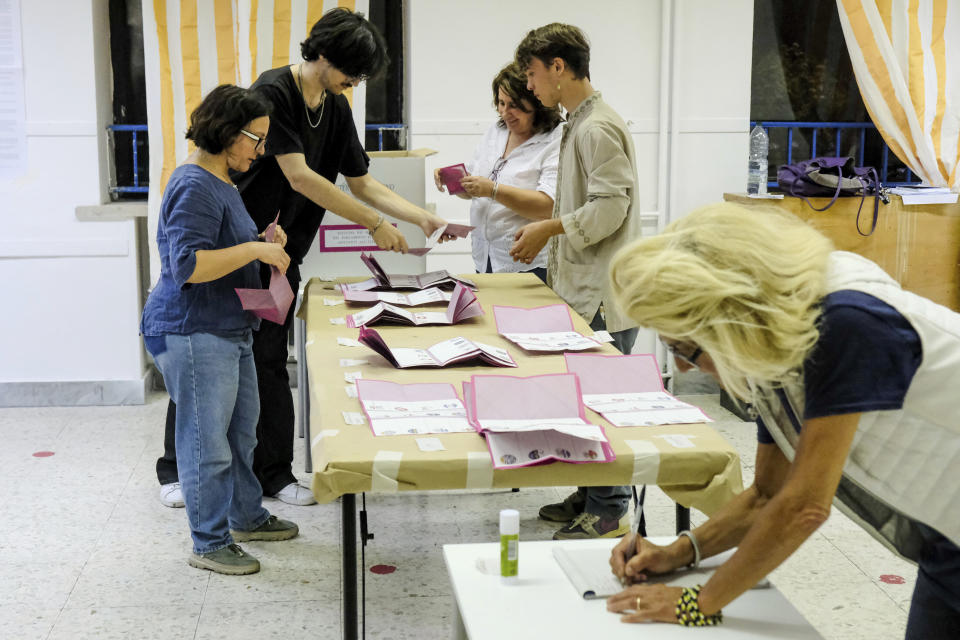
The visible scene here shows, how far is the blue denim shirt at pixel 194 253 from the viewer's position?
8.84 ft

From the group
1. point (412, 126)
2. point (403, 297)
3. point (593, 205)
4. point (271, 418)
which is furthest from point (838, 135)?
point (271, 418)

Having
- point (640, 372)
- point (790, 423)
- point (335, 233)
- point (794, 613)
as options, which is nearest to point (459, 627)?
point (794, 613)

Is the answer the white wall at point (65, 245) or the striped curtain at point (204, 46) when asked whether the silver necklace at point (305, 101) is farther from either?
the white wall at point (65, 245)

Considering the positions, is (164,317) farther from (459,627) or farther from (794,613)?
(794,613)

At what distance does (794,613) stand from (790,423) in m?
0.30

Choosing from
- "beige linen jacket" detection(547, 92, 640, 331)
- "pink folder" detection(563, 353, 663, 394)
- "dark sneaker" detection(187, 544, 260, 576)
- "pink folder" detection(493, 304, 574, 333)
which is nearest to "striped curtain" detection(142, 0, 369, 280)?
"beige linen jacket" detection(547, 92, 640, 331)

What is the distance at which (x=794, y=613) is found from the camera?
4.91 feet

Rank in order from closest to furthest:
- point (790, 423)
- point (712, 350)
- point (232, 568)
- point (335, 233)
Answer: point (712, 350), point (790, 423), point (232, 568), point (335, 233)

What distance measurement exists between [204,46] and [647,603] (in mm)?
3755

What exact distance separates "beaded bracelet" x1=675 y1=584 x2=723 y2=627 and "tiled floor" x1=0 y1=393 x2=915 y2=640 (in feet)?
4.56

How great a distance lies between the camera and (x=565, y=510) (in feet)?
11.5

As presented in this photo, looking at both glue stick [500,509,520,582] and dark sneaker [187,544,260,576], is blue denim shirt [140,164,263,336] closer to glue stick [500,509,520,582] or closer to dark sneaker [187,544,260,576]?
dark sneaker [187,544,260,576]

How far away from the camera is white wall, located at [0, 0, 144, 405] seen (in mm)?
4609

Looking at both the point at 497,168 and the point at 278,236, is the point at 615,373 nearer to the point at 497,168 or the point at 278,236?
the point at 278,236
